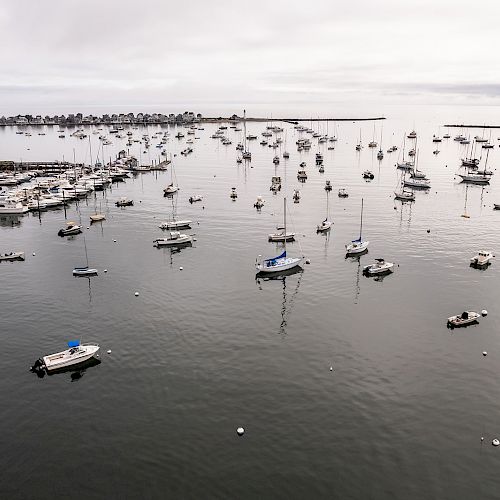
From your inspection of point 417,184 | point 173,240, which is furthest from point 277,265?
point 417,184

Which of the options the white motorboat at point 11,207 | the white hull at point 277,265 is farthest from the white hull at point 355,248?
the white motorboat at point 11,207

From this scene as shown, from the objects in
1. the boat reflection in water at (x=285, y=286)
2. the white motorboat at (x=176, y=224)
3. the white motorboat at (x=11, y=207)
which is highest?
the white motorboat at (x=11, y=207)

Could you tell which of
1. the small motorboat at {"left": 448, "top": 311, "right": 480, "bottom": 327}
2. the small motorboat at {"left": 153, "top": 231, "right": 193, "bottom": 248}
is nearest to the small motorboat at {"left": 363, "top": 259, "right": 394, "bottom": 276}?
the small motorboat at {"left": 448, "top": 311, "right": 480, "bottom": 327}

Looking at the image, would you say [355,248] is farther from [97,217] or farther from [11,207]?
[11,207]

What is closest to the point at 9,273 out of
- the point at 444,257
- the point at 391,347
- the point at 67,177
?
the point at 391,347

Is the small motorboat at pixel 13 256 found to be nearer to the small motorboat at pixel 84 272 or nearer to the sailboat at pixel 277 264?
the small motorboat at pixel 84 272

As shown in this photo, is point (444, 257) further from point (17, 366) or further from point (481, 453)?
point (17, 366)
